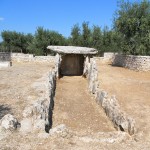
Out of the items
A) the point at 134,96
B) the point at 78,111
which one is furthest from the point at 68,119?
the point at 134,96

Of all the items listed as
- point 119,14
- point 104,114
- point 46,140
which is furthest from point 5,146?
point 119,14

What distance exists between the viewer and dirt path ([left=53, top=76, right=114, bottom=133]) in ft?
41.0

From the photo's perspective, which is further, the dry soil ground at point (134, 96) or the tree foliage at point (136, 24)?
the tree foliage at point (136, 24)

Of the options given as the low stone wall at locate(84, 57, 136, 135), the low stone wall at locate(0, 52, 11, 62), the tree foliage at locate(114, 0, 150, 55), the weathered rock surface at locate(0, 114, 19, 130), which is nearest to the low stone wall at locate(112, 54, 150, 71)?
the tree foliage at locate(114, 0, 150, 55)

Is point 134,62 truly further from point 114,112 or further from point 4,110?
point 4,110

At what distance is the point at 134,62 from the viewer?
30781 mm

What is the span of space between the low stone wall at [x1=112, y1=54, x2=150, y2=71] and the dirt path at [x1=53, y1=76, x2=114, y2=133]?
987 centimetres

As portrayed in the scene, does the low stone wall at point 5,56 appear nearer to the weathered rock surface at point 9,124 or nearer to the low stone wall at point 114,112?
the low stone wall at point 114,112

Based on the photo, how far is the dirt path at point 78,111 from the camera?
12.5 metres

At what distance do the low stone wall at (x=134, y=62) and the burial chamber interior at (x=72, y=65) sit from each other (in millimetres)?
5514

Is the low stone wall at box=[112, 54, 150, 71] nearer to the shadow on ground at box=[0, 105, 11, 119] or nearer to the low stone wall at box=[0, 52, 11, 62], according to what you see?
the low stone wall at box=[0, 52, 11, 62]

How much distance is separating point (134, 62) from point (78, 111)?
1733 centimetres

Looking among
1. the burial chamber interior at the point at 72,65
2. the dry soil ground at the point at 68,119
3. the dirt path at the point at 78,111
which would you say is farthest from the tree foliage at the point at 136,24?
the dirt path at the point at 78,111

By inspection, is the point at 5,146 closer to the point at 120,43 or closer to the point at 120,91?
the point at 120,91
